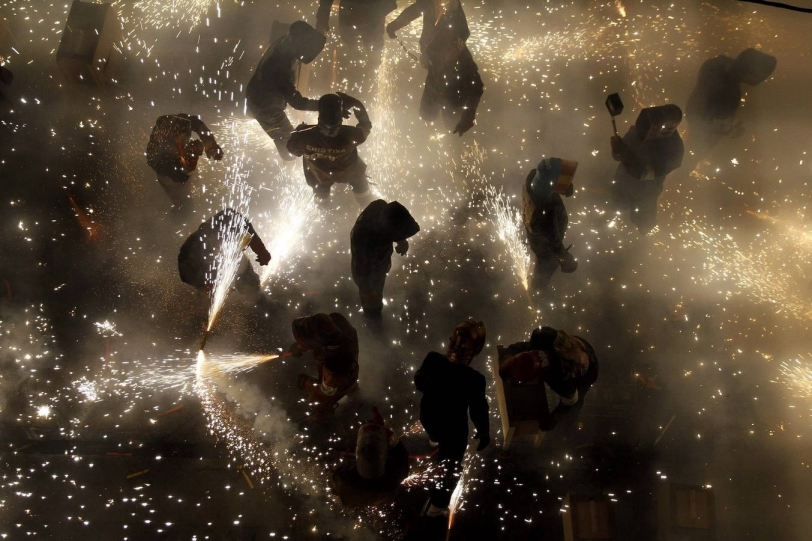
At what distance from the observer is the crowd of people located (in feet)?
13.0

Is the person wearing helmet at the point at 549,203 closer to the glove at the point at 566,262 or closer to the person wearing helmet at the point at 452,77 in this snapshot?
the glove at the point at 566,262

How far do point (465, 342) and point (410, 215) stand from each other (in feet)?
4.85

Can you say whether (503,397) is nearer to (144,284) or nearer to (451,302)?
(451,302)

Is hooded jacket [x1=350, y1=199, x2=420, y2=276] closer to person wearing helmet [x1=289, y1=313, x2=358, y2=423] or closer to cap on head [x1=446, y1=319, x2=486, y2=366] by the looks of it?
person wearing helmet [x1=289, y1=313, x2=358, y2=423]

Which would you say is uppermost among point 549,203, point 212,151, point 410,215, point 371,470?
point 212,151

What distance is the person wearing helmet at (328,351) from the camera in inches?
154

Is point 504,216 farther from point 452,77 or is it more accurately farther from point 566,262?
point 452,77

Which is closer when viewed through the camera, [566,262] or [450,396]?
[450,396]

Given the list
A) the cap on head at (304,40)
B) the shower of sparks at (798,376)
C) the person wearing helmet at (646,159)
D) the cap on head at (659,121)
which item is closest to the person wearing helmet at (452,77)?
the cap on head at (304,40)

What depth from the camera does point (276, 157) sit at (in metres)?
6.95

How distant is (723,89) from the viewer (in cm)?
588

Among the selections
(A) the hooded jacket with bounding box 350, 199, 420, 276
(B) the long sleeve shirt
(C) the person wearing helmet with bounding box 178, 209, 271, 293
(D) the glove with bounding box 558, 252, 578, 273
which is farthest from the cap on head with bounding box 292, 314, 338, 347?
(B) the long sleeve shirt

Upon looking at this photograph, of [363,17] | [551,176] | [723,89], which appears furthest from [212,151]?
[723,89]

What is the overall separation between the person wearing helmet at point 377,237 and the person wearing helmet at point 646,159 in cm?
329
